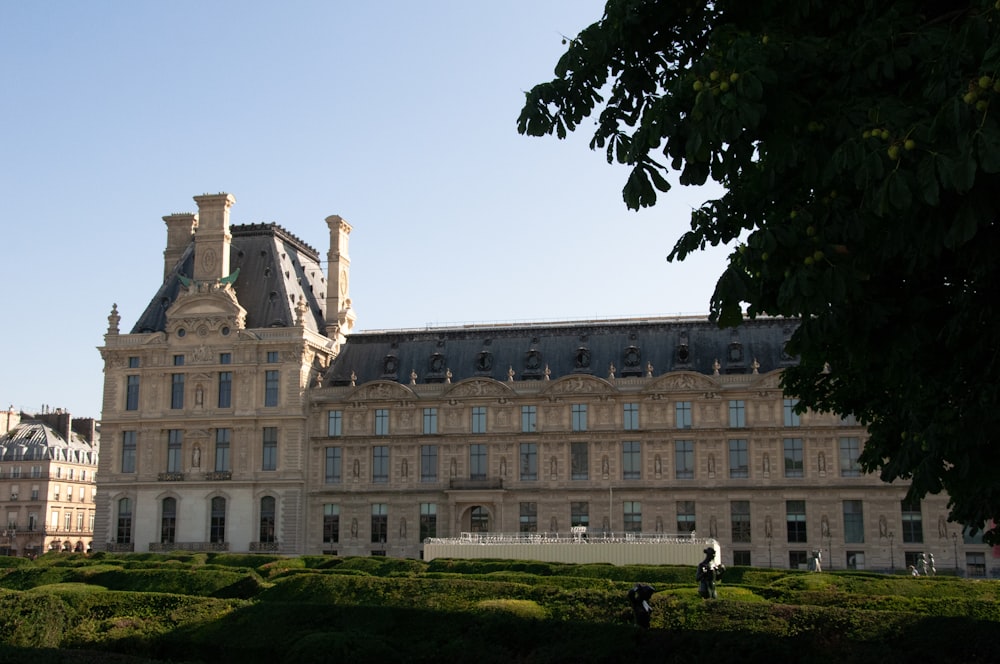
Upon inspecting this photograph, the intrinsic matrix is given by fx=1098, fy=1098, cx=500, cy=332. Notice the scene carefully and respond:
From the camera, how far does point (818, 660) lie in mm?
16203

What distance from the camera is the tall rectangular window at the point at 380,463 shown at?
221ft

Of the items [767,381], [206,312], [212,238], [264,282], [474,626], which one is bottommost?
[474,626]

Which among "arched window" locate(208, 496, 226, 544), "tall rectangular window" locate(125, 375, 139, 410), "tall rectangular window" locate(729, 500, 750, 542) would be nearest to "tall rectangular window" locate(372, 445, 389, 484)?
"arched window" locate(208, 496, 226, 544)

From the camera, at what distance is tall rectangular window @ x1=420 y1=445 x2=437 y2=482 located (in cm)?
6675

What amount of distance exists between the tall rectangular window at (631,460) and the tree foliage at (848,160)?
1968 inches

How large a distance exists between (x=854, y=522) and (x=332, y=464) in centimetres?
3111

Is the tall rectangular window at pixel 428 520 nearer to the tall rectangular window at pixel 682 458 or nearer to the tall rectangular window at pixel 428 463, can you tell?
the tall rectangular window at pixel 428 463

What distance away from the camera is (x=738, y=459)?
6322 centimetres

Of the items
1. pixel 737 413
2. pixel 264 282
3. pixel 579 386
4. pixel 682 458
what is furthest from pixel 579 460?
pixel 264 282

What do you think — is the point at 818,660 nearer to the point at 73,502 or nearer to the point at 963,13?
the point at 963,13

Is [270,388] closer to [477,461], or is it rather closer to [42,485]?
[477,461]

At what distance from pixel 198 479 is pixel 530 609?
5085cm

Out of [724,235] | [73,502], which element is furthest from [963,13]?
[73,502]

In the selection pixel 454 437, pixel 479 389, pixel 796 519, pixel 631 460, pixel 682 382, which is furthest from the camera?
pixel 479 389
